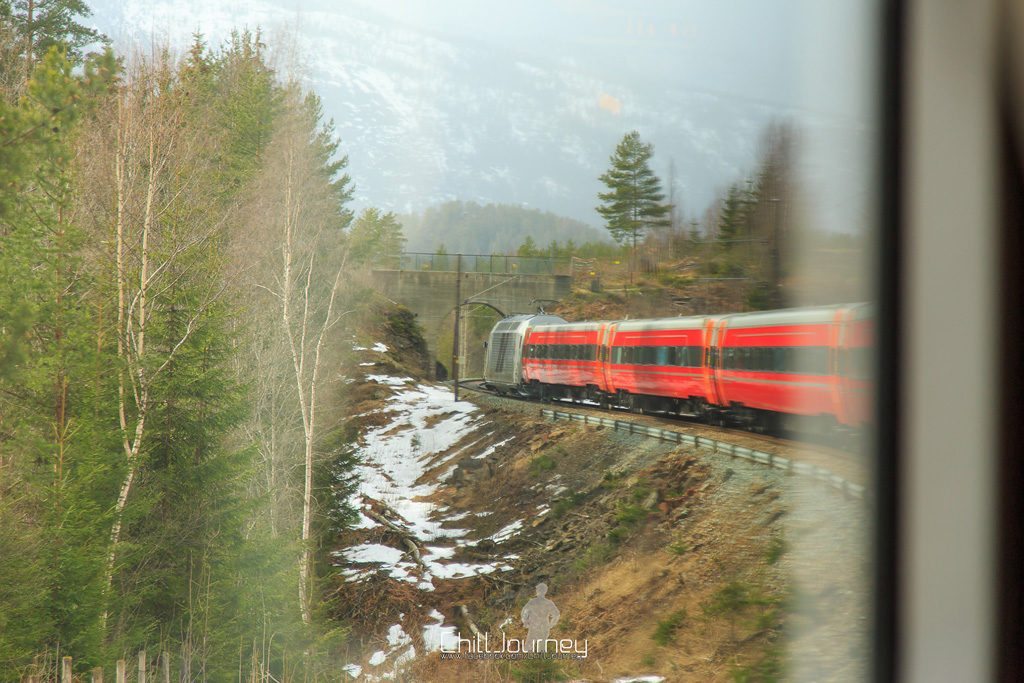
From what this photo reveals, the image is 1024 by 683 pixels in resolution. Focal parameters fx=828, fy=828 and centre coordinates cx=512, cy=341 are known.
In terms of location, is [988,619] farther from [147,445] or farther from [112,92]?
[112,92]

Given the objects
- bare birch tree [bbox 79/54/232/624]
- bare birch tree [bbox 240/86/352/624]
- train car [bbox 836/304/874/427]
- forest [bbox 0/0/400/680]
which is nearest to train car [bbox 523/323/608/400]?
forest [bbox 0/0/400/680]

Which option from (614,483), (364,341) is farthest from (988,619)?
(364,341)

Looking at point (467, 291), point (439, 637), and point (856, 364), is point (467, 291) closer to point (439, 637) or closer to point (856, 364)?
point (439, 637)

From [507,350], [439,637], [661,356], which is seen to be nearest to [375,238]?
[507,350]

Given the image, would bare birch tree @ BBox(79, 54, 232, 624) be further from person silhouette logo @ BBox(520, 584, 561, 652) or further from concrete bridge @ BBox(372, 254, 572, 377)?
person silhouette logo @ BBox(520, 584, 561, 652)

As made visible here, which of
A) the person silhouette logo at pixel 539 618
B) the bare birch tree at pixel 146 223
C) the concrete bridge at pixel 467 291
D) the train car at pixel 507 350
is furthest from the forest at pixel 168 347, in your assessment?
the person silhouette logo at pixel 539 618

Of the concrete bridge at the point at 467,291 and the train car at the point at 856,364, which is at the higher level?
the concrete bridge at the point at 467,291

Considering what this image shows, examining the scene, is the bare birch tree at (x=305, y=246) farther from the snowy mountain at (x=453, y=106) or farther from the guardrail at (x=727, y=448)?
the guardrail at (x=727, y=448)
